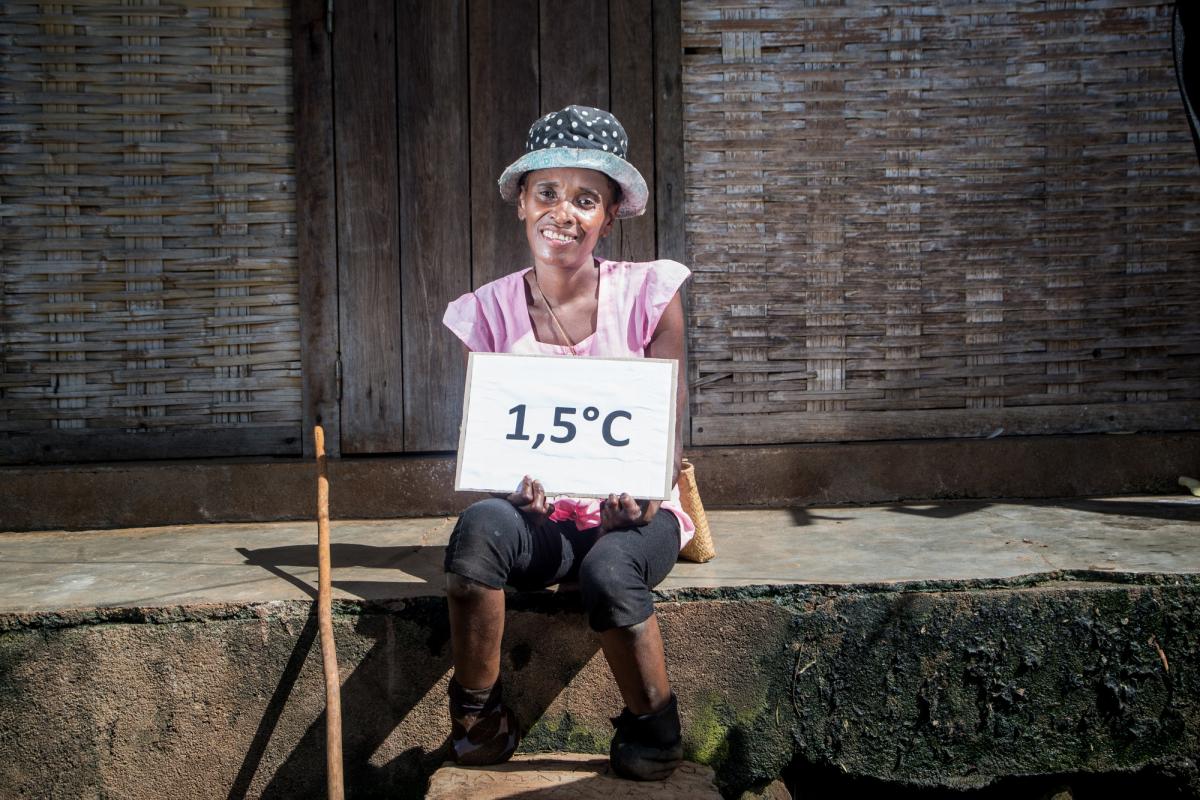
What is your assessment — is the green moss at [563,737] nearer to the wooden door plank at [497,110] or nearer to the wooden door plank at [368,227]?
the wooden door plank at [368,227]

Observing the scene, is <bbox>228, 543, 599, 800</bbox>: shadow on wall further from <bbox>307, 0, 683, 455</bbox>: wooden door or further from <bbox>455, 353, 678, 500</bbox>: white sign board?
<bbox>307, 0, 683, 455</bbox>: wooden door

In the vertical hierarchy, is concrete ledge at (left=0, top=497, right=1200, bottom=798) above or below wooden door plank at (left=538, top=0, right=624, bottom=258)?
below

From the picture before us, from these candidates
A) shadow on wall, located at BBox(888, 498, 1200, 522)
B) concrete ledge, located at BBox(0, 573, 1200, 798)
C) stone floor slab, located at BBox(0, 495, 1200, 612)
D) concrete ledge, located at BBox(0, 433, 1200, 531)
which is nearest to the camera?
concrete ledge, located at BBox(0, 573, 1200, 798)

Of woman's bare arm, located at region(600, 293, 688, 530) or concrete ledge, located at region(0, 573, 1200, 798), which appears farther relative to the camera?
concrete ledge, located at region(0, 573, 1200, 798)

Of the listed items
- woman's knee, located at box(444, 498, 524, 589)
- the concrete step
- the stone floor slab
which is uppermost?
woman's knee, located at box(444, 498, 524, 589)

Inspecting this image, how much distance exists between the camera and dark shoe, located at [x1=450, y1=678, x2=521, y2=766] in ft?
7.66

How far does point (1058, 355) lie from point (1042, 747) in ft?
6.20

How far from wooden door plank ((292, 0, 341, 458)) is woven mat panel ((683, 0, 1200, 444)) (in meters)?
1.44

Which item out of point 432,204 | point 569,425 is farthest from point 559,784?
point 432,204

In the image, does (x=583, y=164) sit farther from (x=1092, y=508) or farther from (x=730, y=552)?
(x=1092, y=508)

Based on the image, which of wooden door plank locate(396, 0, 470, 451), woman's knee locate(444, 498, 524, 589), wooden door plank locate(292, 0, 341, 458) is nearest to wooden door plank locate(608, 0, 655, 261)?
wooden door plank locate(396, 0, 470, 451)

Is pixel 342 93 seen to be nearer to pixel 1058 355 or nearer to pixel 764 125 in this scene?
pixel 764 125

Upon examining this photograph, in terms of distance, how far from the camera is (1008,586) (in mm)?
2650

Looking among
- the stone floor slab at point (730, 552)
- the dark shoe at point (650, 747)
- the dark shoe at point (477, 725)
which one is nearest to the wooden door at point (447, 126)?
the stone floor slab at point (730, 552)
